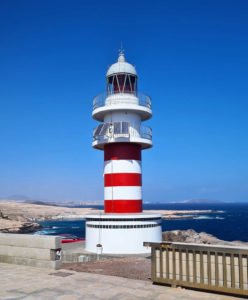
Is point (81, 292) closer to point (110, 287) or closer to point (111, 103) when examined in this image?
point (110, 287)

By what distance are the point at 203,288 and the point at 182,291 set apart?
1.55 feet

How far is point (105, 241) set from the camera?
17.3 metres

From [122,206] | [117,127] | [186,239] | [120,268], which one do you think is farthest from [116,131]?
[186,239]

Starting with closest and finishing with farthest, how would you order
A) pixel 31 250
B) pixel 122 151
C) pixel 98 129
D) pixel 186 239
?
pixel 31 250 → pixel 122 151 → pixel 98 129 → pixel 186 239

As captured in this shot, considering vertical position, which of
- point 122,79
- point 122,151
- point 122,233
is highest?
point 122,79

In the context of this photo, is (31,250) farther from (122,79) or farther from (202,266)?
(122,79)

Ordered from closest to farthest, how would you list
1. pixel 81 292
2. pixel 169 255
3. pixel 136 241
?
pixel 81 292 → pixel 169 255 → pixel 136 241

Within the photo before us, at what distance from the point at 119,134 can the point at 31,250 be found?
8.36 meters

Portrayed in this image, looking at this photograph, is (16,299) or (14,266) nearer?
(16,299)

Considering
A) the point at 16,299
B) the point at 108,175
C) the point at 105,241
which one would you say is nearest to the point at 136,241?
the point at 105,241

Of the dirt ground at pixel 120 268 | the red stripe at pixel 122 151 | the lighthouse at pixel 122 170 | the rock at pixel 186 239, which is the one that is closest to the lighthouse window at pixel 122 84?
the lighthouse at pixel 122 170

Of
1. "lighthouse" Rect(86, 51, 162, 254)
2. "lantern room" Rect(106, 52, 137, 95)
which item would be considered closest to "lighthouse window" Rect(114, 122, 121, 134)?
"lighthouse" Rect(86, 51, 162, 254)

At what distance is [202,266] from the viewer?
26.6ft

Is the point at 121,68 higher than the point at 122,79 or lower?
higher
